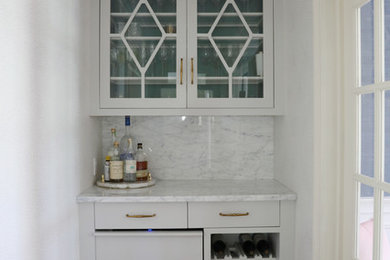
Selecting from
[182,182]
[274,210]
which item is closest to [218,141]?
[182,182]

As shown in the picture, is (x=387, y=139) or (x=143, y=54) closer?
(x=387, y=139)

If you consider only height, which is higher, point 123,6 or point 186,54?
point 123,6

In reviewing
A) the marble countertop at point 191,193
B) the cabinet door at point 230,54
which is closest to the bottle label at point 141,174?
the marble countertop at point 191,193

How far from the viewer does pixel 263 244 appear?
2.12m

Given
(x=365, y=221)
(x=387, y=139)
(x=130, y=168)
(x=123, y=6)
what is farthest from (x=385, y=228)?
(x=123, y=6)

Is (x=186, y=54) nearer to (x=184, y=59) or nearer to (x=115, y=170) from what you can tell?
(x=184, y=59)

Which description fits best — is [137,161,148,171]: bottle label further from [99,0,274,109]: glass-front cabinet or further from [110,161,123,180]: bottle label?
[99,0,274,109]: glass-front cabinet

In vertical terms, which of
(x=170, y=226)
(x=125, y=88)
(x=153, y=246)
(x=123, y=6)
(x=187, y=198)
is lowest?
(x=153, y=246)

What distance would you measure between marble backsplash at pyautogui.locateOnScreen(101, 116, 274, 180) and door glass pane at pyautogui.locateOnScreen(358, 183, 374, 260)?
1.03 m

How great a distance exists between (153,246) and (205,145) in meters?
0.82

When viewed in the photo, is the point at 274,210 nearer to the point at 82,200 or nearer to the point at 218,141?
the point at 218,141

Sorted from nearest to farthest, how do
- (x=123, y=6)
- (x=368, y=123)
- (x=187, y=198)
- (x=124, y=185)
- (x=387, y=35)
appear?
1. (x=387, y=35)
2. (x=368, y=123)
3. (x=187, y=198)
4. (x=124, y=185)
5. (x=123, y=6)

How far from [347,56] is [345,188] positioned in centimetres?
60

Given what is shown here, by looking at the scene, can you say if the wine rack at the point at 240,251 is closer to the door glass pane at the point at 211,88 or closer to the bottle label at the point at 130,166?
the bottle label at the point at 130,166
